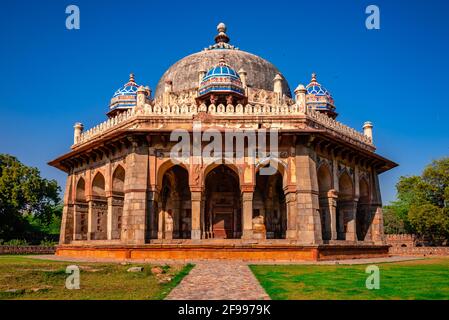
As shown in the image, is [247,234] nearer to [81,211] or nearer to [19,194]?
[81,211]

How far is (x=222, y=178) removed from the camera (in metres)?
22.8

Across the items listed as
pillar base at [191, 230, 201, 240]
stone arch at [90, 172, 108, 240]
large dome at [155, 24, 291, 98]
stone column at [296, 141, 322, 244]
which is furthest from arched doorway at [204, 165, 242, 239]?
large dome at [155, 24, 291, 98]

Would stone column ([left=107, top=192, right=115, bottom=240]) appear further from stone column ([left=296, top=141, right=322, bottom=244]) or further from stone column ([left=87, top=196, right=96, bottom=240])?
stone column ([left=296, top=141, right=322, bottom=244])

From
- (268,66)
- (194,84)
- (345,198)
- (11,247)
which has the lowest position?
(11,247)

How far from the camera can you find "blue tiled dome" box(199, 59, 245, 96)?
20266mm

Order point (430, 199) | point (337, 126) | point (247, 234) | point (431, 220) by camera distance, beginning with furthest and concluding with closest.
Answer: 1. point (430, 199)
2. point (431, 220)
3. point (337, 126)
4. point (247, 234)

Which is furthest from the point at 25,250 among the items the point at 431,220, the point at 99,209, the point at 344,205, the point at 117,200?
the point at 431,220

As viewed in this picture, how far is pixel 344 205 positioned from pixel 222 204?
5.97 m

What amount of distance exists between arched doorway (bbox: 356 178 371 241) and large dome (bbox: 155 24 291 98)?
7.26 meters

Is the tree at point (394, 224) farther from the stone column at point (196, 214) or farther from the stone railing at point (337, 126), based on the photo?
the stone column at point (196, 214)
